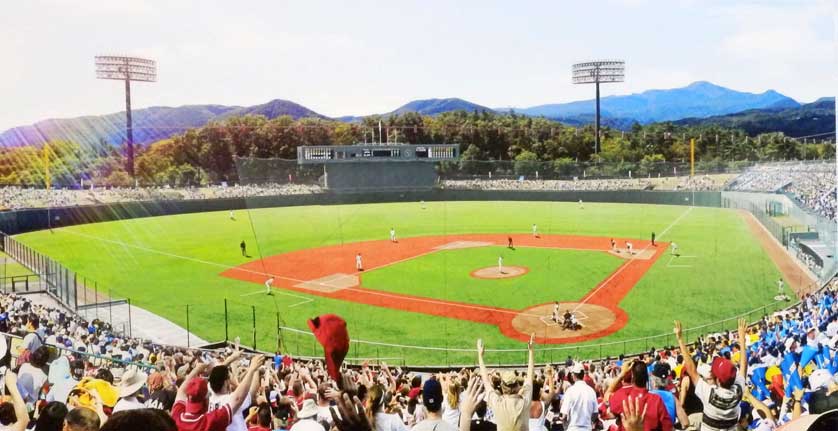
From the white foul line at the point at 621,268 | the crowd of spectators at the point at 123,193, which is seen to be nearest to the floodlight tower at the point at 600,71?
the white foul line at the point at 621,268

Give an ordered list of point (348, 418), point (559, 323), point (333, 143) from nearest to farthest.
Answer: point (348, 418) → point (559, 323) → point (333, 143)

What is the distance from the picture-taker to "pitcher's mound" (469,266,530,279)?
23578 mm

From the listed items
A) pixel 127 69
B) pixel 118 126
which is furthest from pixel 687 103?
pixel 118 126

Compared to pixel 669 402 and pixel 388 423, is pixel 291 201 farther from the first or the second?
pixel 388 423

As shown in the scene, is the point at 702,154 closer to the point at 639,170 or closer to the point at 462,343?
the point at 639,170

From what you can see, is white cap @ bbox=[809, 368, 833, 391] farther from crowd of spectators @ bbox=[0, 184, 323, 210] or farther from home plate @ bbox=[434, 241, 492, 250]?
crowd of spectators @ bbox=[0, 184, 323, 210]

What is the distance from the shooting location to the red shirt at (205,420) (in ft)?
11.7

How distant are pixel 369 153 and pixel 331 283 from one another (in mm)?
11380

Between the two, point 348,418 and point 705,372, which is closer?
point 348,418

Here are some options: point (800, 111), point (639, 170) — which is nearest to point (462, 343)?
point (800, 111)

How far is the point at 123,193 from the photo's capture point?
4016 centimetres

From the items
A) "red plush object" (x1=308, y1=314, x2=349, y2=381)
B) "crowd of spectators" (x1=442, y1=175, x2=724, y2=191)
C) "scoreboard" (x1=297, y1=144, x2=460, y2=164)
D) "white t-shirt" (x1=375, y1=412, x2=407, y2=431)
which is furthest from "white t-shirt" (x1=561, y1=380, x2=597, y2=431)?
"crowd of spectators" (x1=442, y1=175, x2=724, y2=191)

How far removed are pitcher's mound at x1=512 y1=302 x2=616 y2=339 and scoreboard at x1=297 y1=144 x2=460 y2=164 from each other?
1564 centimetres

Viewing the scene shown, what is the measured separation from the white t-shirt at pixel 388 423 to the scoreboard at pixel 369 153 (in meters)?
28.7
